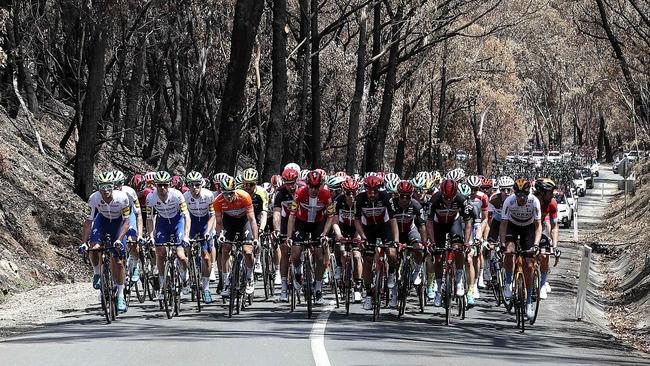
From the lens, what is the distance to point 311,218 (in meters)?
16.9

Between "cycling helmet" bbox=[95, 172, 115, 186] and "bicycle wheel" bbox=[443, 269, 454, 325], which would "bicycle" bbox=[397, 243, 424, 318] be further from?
"cycling helmet" bbox=[95, 172, 115, 186]

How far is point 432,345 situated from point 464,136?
2747 inches

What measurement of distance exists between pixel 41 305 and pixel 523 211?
314 inches

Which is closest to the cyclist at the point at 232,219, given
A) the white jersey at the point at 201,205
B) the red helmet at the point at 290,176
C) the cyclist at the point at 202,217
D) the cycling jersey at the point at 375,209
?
the cyclist at the point at 202,217

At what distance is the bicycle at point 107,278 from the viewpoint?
15.1 meters

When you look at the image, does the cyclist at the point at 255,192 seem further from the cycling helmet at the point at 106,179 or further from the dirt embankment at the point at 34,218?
the dirt embankment at the point at 34,218

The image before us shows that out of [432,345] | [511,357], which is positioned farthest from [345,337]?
[511,357]

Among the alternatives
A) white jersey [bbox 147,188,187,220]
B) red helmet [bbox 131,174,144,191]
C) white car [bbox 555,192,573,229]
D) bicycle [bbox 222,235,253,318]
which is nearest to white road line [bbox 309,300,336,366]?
bicycle [bbox 222,235,253,318]

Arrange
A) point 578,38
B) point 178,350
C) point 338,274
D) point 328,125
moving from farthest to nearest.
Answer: point 578,38 < point 328,125 < point 338,274 < point 178,350

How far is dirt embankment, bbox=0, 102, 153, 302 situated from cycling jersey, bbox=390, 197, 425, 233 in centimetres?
710

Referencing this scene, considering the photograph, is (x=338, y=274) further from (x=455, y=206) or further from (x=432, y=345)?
(x=432, y=345)

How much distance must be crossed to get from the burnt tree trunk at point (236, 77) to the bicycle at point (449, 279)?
46.7 ft

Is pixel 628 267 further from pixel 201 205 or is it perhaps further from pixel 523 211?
pixel 201 205

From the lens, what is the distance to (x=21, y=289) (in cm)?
2017
